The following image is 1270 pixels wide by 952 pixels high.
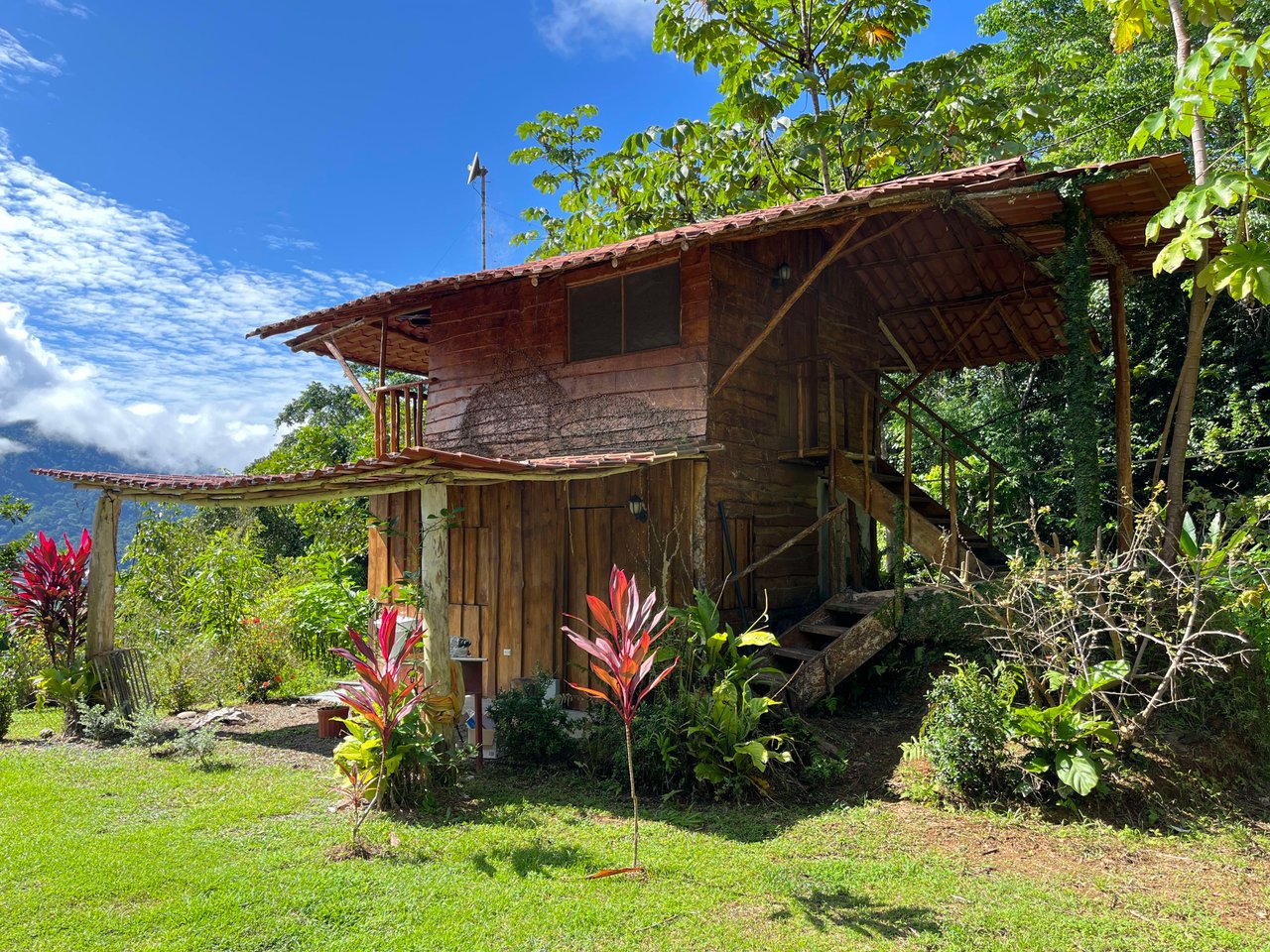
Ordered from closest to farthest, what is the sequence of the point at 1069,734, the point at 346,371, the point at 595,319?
the point at 1069,734
the point at 595,319
the point at 346,371

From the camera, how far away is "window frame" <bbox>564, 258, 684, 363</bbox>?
913 cm

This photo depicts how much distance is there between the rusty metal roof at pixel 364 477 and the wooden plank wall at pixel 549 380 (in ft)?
1.86

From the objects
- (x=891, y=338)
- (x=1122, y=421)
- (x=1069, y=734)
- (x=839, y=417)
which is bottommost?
(x=1069, y=734)

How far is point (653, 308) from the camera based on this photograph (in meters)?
9.38

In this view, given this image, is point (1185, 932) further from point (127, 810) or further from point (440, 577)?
point (127, 810)

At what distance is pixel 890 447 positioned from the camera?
1931cm

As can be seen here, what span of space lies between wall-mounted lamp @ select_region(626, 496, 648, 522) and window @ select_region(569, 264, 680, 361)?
1.79 metres

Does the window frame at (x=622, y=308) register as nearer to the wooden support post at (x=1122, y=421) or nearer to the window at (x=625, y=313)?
the window at (x=625, y=313)

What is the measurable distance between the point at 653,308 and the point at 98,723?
285 inches

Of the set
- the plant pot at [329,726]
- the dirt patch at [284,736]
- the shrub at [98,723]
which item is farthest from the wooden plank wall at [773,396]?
the shrub at [98,723]

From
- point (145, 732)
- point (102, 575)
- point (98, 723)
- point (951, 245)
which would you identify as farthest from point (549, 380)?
point (98, 723)

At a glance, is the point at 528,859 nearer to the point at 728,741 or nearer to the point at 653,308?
the point at 728,741

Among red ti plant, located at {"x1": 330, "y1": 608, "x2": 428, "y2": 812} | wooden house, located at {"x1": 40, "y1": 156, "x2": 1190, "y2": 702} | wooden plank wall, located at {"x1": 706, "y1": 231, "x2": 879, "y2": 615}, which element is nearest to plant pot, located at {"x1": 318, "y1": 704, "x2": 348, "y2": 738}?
wooden house, located at {"x1": 40, "y1": 156, "x2": 1190, "y2": 702}

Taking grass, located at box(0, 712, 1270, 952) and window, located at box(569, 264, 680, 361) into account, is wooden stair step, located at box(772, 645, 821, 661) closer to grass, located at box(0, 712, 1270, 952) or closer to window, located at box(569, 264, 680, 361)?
grass, located at box(0, 712, 1270, 952)
